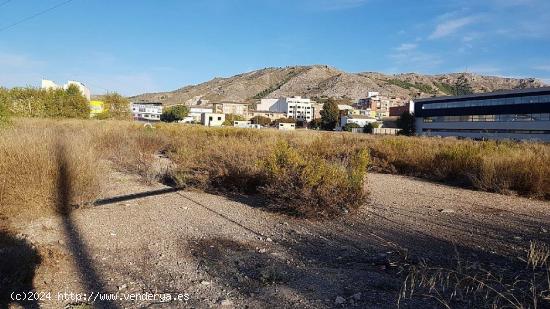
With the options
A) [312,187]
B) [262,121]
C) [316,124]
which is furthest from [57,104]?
[262,121]

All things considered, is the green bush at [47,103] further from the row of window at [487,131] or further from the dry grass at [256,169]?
the row of window at [487,131]

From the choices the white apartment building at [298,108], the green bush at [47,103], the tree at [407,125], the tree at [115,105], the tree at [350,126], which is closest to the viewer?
the green bush at [47,103]

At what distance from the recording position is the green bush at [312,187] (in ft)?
24.7

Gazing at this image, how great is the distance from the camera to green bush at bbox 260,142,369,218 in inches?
296

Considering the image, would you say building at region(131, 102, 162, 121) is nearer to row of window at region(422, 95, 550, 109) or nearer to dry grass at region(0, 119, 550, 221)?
row of window at region(422, 95, 550, 109)

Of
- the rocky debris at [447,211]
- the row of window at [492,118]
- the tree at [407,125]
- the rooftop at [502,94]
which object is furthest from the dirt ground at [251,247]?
the tree at [407,125]

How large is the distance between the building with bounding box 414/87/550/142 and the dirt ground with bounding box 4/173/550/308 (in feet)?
192

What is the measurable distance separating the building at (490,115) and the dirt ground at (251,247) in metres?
58.4

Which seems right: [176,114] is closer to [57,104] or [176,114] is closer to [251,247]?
[57,104]

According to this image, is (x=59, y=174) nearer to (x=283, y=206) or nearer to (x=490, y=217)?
(x=283, y=206)

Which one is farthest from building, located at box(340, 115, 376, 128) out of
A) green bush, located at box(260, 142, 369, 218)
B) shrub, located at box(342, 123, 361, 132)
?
green bush, located at box(260, 142, 369, 218)

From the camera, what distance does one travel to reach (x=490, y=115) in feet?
224

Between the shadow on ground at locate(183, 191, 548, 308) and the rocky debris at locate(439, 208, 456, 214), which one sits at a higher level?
the shadow on ground at locate(183, 191, 548, 308)

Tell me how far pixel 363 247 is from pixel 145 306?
3120 millimetres
